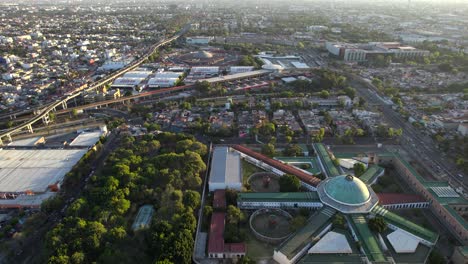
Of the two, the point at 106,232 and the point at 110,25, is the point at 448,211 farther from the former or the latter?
the point at 110,25

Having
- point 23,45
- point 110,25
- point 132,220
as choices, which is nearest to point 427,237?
point 132,220

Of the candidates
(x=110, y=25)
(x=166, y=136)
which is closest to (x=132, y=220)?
(x=166, y=136)

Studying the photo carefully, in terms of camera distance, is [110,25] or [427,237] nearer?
[427,237]

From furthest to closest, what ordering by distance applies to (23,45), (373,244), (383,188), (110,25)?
(110,25) → (23,45) → (383,188) → (373,244)

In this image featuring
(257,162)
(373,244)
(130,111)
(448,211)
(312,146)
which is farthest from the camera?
(130,111)

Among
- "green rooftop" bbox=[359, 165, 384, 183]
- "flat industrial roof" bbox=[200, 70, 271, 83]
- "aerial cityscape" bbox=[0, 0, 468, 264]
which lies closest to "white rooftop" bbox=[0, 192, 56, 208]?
"aerial cityscape" bbox=[0, 0, 468, 264]

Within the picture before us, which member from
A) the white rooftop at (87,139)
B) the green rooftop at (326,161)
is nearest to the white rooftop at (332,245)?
the green rooftop at (326,161)

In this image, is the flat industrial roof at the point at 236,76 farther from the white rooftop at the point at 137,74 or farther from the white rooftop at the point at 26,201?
the white rooftop at the point at 26,201
